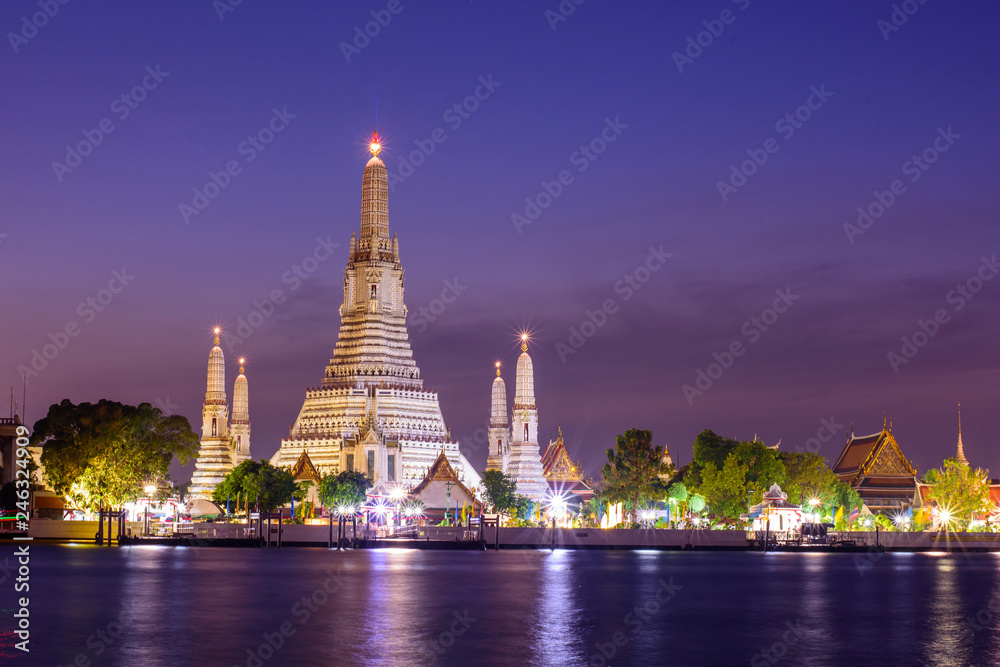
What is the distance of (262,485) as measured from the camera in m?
116

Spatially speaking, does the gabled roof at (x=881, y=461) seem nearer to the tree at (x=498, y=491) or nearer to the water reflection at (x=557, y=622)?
the tree at (x=498, y=491)

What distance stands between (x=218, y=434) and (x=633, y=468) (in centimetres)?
4947

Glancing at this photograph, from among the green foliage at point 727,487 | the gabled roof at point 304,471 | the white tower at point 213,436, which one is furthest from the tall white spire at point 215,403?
the green foliage at point 727,487

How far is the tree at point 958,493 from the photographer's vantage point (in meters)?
126

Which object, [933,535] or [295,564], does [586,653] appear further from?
[933,535]

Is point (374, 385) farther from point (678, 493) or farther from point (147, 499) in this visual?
point (678, 493)

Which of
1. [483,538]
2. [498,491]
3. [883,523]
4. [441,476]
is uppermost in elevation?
[441,476]

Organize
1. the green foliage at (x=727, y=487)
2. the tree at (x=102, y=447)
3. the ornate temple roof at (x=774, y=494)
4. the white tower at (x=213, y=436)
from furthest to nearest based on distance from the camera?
→ the white tower at (x=213, y=436) → the ornate temple roof at (x=774, y=494) → the green foliage at (x=727, y=487) → the tree at (x=102, y=447)

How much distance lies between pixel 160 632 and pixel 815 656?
25.2 m

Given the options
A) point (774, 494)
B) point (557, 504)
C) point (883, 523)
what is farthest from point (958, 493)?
point (557, 504)

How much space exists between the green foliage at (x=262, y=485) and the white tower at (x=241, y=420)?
68.5ft

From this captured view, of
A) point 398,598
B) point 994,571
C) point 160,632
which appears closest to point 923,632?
point 398,598

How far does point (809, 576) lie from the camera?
86812mm

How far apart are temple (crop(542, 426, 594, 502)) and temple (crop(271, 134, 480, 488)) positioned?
1844cm
